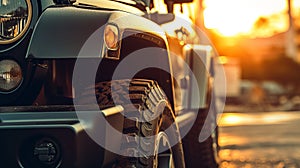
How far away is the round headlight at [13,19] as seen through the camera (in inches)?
148

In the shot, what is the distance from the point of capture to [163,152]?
4410mm

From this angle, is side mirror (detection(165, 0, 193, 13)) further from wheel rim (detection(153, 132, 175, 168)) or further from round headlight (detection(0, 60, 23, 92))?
round headlight (detection(0, 60, 23, 92))

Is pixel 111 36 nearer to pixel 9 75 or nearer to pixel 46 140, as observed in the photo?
pixel 9 75

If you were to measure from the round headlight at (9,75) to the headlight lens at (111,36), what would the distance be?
19.1 inches

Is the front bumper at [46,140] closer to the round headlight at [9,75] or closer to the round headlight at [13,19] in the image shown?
the round headlight at [9,75]

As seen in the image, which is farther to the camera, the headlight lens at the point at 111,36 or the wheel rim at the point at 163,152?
the wheel rim at the point at 163,152

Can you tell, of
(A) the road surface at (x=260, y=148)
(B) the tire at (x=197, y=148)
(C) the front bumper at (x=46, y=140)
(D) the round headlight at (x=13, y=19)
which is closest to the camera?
(C) the front bumper at (x=46, y=140)

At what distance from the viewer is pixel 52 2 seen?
396 cm

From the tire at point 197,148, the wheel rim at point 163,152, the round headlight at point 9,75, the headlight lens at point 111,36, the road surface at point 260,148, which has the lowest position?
the road surface at point 260,148

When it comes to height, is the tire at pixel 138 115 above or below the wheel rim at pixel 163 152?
above

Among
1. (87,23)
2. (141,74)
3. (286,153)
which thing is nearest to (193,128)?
(141,74)

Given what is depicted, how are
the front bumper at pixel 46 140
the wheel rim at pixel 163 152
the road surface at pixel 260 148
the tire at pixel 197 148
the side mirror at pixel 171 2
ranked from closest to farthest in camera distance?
the front bumper at pixel 46 140
the wheel rim at pixel 163 152
the side mirror at pixel 171 2
the tire at pixel 197 148
the road surface at pixel 260 148

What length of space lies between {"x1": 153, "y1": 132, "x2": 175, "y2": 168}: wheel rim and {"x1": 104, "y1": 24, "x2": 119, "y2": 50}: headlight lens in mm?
680

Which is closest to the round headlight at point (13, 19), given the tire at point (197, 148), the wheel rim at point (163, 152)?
the wheel rim at point (163, 152)
